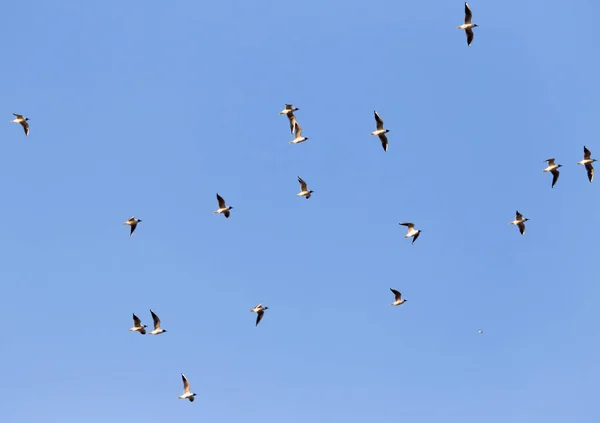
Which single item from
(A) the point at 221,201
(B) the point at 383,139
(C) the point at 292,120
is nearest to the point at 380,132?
(B) the point at 383,139

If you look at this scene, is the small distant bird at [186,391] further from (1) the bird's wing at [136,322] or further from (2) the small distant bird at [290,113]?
(2) the small distant bird at [290,113]

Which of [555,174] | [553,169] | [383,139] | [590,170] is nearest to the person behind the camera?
[383,139]

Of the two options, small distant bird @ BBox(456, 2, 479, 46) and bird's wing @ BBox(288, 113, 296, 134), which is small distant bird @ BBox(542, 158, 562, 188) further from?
bird's wing @ BBox(288, 113, 296, 134)

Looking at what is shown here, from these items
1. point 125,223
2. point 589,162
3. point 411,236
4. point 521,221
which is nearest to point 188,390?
point 125,223


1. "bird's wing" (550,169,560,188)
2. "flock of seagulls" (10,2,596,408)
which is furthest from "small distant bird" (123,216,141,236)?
"bird's wing" (550,169,560,188)

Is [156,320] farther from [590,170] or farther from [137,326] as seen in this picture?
[590,170]

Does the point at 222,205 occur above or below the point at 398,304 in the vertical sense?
above

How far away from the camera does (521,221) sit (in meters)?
87.6

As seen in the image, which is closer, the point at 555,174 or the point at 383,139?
the point at 383,139

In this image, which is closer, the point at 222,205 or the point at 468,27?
the point at 468,27

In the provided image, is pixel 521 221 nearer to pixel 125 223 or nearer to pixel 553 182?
pixel 553 182

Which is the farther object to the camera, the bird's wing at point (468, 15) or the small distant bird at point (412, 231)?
the small distant bird at point (412, 231)

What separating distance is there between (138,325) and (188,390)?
20.6 feet

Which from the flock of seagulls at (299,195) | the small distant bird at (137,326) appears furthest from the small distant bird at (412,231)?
the small distant bird at (137,326)
